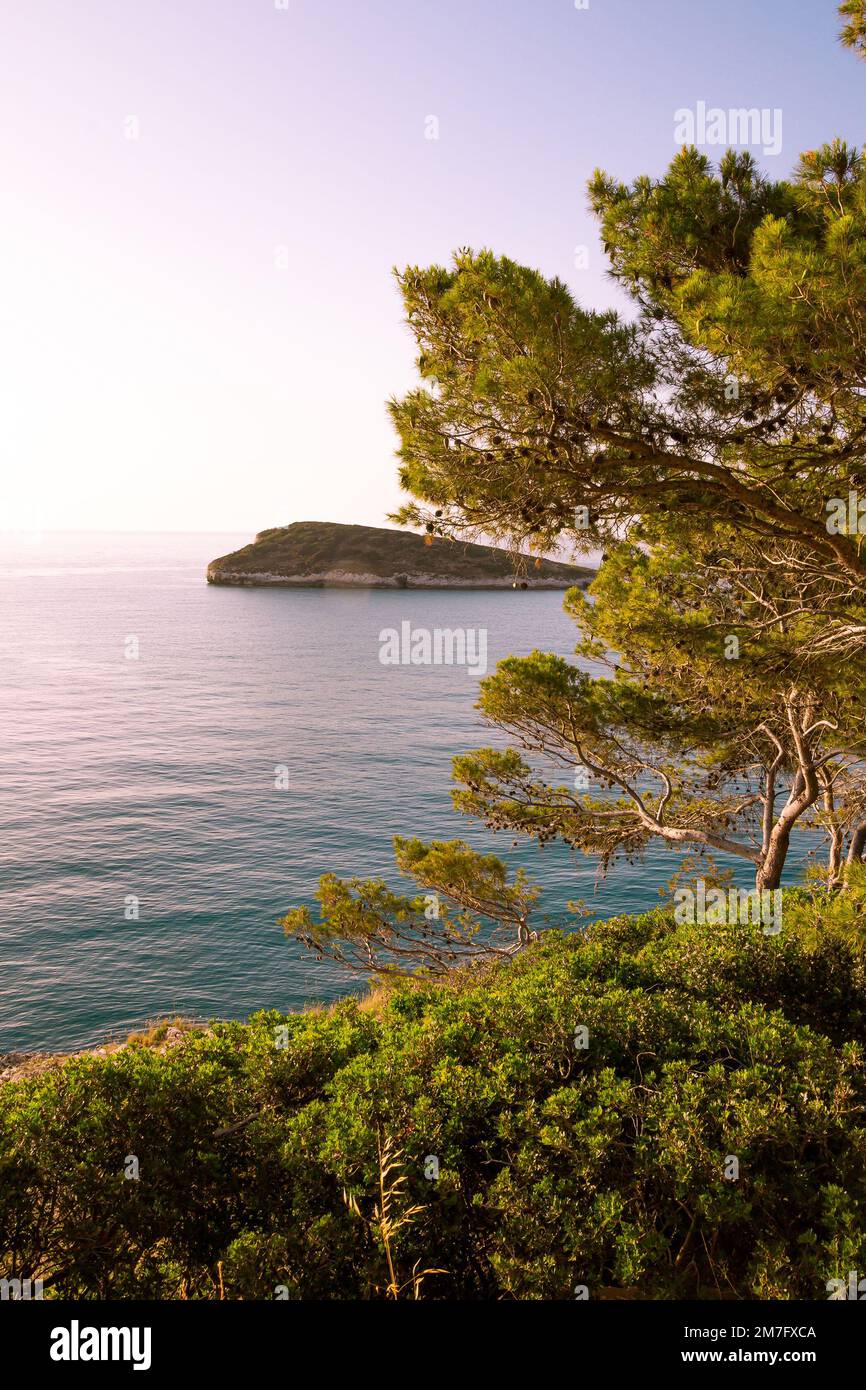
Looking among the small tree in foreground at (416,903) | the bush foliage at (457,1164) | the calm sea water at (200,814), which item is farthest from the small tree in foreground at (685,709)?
the calm sea water at (200,814)

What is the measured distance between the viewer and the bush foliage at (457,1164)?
172 inches

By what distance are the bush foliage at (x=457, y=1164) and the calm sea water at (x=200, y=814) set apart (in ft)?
48.7

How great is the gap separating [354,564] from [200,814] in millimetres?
107533

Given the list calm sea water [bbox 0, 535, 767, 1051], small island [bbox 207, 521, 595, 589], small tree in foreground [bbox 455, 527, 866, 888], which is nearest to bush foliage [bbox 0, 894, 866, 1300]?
small tree in foreground [bbox 455, 527, 866, 888]

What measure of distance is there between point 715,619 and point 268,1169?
925cm

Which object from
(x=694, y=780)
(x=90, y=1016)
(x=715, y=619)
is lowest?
(x=90, y=1016)

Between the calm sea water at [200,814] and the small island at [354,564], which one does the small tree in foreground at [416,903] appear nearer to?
the calm sea water at [200,814]

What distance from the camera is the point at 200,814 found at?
110ft

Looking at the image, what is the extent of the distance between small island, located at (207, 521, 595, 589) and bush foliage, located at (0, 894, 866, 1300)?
132 meters

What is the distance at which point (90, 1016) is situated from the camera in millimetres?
18891

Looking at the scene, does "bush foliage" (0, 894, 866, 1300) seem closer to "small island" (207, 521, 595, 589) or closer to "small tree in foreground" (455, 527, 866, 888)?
"small tree in foreground" (455, 527, 866, 888)
